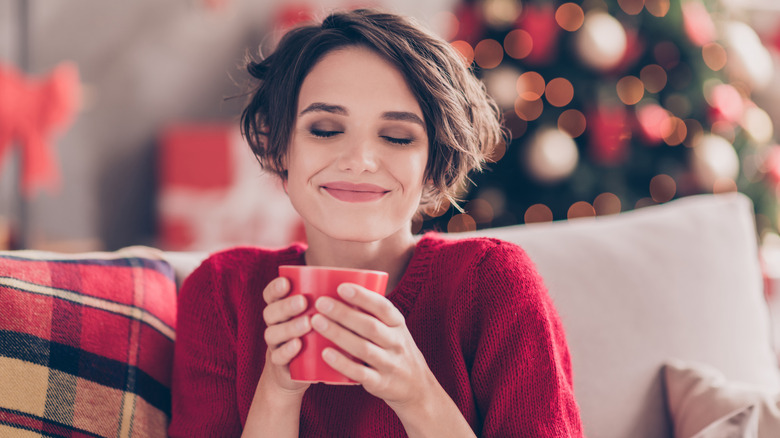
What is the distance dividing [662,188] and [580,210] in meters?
0.40

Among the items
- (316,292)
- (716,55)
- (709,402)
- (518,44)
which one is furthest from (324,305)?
(716,55)

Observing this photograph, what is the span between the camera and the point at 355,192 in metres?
0.83

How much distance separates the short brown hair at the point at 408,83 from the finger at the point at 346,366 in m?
0.33

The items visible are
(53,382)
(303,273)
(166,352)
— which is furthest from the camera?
(166,352)

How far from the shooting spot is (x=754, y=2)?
4.01 m

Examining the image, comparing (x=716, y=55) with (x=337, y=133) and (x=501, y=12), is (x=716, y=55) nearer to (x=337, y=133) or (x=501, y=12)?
(x=501, y=12)

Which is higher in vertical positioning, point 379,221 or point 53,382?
point 379,221

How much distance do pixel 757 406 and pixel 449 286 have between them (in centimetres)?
50

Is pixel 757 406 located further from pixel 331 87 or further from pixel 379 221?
pixel 331 87

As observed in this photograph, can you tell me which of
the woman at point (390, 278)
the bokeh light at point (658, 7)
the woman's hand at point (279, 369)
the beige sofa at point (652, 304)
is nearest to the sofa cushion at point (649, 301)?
the beige sofa at point (652, 304)

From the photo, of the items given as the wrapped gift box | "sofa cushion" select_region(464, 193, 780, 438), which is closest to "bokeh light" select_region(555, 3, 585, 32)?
the wrapped gift box

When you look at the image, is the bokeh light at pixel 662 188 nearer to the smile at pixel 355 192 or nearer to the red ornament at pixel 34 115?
the smile at pixel 355 192

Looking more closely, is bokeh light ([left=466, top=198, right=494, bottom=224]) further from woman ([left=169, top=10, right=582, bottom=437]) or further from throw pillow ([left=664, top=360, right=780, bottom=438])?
woman ([left=169, top=10, right=582, bottom=437])

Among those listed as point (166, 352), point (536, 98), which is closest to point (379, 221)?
point (166, 352)
